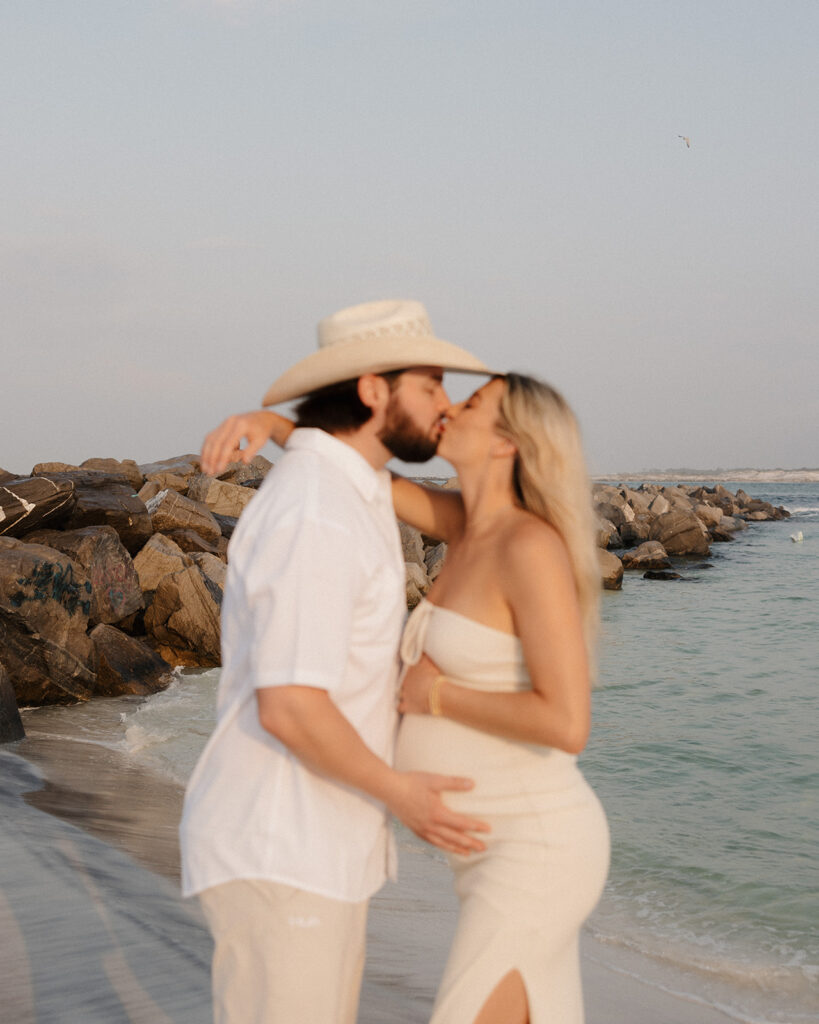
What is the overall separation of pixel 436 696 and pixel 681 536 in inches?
1312

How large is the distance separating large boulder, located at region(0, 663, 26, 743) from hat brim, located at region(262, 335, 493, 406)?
713cm

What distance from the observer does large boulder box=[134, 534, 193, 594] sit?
14.2 metres

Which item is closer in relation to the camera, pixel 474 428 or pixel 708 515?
pixel 474 428

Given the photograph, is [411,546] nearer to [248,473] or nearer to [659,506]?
[248,473]

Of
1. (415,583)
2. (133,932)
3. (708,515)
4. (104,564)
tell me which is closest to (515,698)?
(133,932)

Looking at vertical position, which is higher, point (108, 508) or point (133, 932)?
point (108, 508)

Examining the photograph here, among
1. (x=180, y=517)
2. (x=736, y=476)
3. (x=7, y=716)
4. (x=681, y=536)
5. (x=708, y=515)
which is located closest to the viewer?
(x=7, y=716)

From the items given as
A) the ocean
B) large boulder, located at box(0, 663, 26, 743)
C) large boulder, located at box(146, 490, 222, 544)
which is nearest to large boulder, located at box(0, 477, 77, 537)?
the ocean

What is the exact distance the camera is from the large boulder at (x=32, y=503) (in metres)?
13.1

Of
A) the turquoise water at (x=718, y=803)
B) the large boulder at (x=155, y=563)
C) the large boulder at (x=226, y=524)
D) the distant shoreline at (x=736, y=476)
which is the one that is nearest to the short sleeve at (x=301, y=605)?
the turquoise water at (x=718, y=803)

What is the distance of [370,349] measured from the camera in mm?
2219

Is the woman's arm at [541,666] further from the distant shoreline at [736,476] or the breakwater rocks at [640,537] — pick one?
the distant shoreline at [736,476]

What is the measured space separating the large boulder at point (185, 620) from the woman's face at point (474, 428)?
11.3 metres

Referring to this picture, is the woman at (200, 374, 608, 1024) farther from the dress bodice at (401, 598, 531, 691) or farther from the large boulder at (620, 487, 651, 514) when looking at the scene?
the large boulder at (620, 487, 651, 514)
